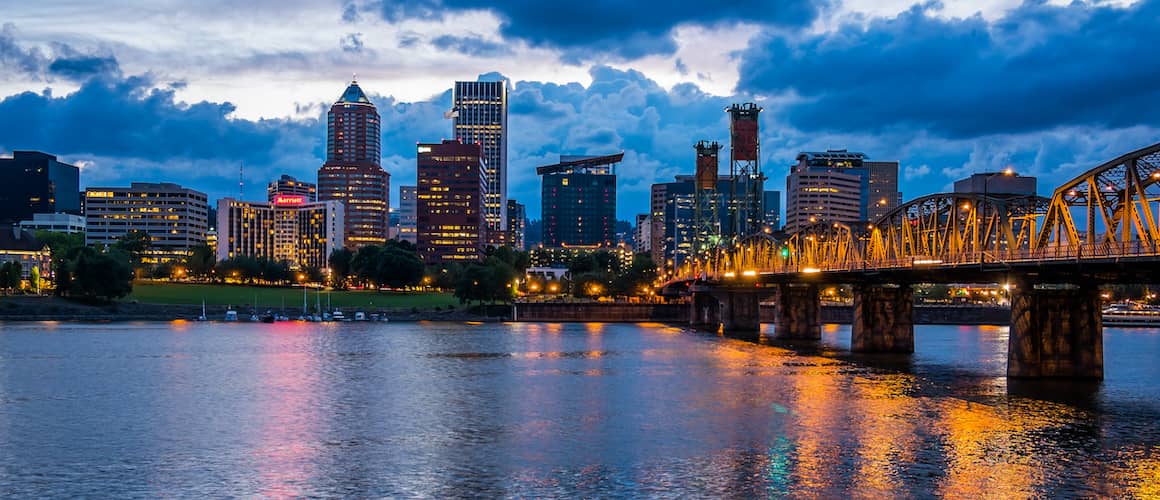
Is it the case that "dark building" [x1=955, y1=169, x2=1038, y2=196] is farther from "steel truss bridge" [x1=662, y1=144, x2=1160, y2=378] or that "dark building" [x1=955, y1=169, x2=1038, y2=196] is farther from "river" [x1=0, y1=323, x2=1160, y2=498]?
"river" [x1=0, y1=323, x2=1160, y2=498]

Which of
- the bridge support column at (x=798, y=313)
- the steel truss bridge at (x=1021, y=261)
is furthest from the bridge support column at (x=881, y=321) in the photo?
the bridge support column at (x=798, y=313)

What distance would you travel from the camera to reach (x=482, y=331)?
166875 mm

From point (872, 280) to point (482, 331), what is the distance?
230 feet

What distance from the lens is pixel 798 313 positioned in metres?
150

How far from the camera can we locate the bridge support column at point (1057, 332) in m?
78.8

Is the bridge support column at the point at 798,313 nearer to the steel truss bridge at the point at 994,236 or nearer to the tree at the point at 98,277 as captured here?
the steel truss bridge at the point at 994,236

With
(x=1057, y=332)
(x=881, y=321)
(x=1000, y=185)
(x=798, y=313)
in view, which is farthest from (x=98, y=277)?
(x=1057, y=332)

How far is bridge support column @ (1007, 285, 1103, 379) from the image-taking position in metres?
78.8

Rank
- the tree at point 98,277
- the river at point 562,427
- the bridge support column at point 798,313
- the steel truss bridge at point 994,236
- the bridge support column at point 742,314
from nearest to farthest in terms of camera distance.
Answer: the river at point 562,427 < the steel truss bridge at point 994,236 < the bridge support column at point 798,313 < the bridge support column at point 742,314 < the tree at point 98,277

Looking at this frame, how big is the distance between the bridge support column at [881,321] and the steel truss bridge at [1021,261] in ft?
0.36

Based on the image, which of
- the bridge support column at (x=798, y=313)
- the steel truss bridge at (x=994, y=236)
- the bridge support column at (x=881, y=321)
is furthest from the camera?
the bridge support column at (x=798, y=313)

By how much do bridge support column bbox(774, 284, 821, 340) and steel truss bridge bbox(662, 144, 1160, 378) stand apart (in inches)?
267

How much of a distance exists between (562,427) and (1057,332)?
41226 millimetres

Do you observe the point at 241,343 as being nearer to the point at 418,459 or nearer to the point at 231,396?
the point at 231,396
